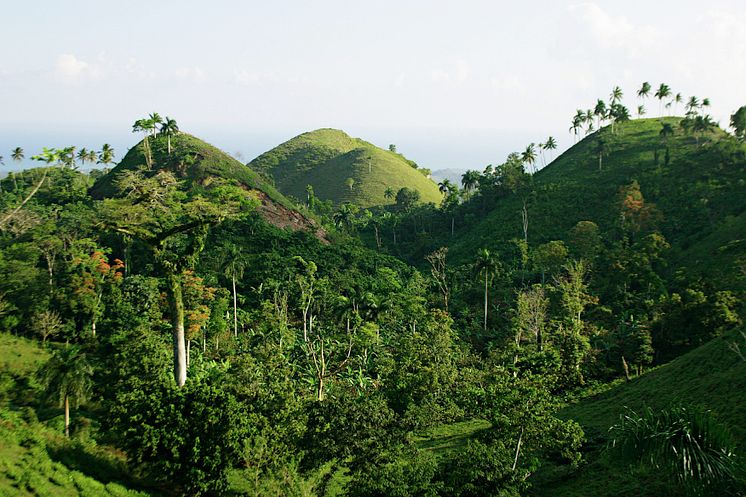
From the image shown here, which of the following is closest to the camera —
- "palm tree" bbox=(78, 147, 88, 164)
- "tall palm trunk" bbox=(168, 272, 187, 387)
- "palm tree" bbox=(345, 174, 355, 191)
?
"tall palm trunk" bbox=(168, 272, 187, 387)

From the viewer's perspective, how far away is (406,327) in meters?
68.1

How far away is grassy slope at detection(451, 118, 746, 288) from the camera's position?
73.0 m

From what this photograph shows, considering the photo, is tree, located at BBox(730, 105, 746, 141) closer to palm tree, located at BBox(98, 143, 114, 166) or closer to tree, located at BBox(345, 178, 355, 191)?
tree, located at BBox(345, 178, 355, 191)

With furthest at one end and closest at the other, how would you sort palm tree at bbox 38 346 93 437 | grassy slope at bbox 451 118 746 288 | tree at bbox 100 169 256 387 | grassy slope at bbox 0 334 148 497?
1. grassy slope at bbox 451 118 746 288
2. palm tree at bbox 38 346 93 437
3. tree at bbox 100 169 256 387
4. grassy slope at bbox 0 334 148 497

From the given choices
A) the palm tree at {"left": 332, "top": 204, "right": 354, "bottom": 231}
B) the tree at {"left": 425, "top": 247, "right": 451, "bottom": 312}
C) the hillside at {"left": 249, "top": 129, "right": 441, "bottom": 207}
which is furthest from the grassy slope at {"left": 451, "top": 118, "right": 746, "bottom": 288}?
the hillside at {"left": 249, "top": 129, "right": 441, "bottom": 207}

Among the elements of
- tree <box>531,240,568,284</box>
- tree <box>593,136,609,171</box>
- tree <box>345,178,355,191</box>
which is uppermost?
tree <box>345,178,355,191</box>

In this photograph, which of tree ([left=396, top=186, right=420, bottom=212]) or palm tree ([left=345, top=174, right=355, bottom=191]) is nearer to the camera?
tree ([left=396, top=186, right=420, bottom=212])

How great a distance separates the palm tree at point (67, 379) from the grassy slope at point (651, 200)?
62.2 meters

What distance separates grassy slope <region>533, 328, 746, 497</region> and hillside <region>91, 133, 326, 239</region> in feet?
221

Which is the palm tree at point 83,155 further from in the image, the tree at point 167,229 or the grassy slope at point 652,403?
the grassy slope at point 652,403

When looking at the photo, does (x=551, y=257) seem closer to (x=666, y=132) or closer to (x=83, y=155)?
(x=666, y=132)

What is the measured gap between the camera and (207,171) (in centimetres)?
10725

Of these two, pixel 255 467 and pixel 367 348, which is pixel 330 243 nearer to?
pixel 367 348

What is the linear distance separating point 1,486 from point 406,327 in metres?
52.6
